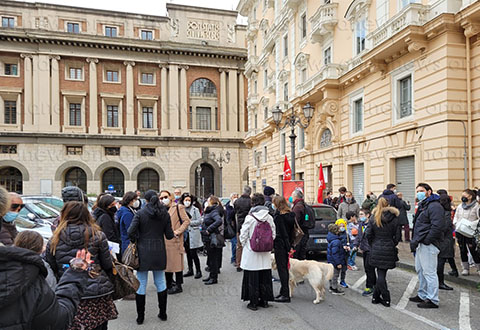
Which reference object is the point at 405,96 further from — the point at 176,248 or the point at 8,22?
the point at 8,22

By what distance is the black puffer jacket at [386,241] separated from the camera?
5.74 m

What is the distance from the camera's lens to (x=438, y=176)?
1198 centimetres

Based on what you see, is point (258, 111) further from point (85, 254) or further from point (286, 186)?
point (85, 254)

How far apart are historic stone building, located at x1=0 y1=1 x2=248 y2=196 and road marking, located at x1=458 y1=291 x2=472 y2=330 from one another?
33.0 metres

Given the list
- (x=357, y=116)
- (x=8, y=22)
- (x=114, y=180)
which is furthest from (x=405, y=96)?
(x=8, y=22)

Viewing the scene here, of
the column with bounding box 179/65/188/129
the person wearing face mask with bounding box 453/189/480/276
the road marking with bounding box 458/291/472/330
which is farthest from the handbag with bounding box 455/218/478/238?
the column with bounding box 179/65/188/129

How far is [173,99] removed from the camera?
4006cm

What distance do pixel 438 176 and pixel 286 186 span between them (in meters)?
5.01

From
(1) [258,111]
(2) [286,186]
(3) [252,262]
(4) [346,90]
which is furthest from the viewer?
(1) [258,111]

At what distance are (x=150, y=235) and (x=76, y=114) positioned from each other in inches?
1472

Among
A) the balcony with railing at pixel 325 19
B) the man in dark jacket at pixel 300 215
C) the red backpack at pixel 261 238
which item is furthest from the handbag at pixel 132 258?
the balcony with railing at pixel 325 19

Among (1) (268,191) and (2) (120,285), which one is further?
(1) (268,191)

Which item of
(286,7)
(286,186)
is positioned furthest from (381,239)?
(286,7)

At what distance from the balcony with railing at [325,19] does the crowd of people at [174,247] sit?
12.6 meters
